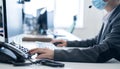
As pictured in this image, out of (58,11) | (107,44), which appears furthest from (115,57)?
(58,11)

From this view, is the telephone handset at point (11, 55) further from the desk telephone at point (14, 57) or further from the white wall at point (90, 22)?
the white wall at point (90, 22)

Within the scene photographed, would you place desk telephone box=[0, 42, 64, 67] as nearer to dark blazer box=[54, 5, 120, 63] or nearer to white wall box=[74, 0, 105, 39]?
dark blazer box=[54, 5, 120, 63]

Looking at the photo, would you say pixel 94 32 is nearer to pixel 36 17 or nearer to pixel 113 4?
pixel 36 17

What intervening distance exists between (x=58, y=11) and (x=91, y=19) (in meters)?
0.73

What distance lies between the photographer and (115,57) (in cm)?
143

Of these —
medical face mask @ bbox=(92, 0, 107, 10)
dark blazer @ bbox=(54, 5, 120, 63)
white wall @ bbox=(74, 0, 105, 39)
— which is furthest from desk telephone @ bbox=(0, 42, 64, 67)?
white wall @ bbox=(74, 0, 105, 39)

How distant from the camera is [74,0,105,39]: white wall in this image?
504cm

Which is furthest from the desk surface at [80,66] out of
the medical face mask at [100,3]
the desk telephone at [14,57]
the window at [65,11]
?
the window at [65,11]

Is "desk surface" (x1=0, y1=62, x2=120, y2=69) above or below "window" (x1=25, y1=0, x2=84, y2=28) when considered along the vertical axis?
below

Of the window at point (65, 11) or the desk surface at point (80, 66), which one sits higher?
the window at point (65, 11)

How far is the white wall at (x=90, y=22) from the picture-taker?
504 centimetres

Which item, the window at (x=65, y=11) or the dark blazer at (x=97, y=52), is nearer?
the dark blazer at (x=97, y=52)

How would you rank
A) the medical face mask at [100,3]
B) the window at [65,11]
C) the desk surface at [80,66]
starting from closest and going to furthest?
the desk surface at [80,66] → the medical face mask at [100,3] → the window at [65,11]

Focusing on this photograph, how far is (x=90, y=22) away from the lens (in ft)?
16.7
